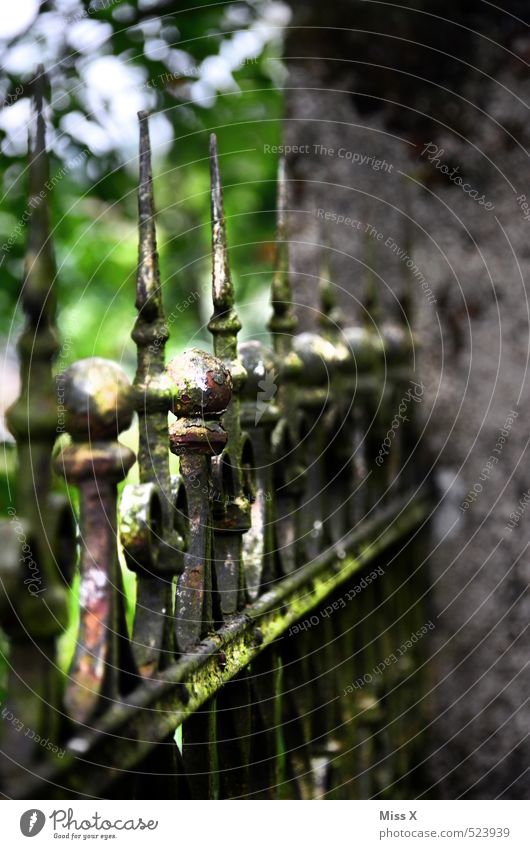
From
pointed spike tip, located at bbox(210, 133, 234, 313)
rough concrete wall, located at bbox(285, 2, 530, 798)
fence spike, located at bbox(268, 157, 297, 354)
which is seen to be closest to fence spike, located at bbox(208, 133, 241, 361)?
pointed spike tip, located at bbox(210, 133, 234, 313)

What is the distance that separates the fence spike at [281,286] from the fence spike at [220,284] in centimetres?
33

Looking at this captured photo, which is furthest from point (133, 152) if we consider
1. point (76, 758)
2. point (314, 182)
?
point (76, 758)

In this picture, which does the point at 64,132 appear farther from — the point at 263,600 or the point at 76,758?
the point at 76,758

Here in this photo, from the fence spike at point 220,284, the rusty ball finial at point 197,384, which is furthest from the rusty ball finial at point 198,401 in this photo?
the fence spike at point 220,284

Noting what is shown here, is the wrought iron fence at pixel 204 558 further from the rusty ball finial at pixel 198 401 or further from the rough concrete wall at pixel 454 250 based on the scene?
the rough concrete wall at pixel 454 250

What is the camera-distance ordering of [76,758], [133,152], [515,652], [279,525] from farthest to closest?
[133,152] < [515,652] < [279,525] < [76,758]

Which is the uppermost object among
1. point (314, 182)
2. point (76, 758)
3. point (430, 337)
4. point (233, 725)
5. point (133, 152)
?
point (133, 152)

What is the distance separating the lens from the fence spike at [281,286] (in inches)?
68.8

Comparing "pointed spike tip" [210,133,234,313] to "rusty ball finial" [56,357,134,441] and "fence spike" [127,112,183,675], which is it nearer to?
"fence spike" [127,112,183,675]

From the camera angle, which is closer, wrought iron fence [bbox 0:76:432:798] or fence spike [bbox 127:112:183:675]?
wrought iron fence [bbox 0:76:432:798]

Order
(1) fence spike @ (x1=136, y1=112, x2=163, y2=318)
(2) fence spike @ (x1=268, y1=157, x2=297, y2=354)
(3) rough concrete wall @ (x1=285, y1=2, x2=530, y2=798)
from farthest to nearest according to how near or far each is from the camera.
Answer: (3) rough concrete wall @ (x1=285, y1=2, x2=530, y2=798)
(2) fence spike @ (x1=268, y1=157, x2=297, y2=354)
(1) fence spike @ (x1=136, y1=112, x2=163, y2=318)

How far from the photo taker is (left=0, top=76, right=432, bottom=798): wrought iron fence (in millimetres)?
833

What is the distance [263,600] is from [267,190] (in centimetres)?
413
